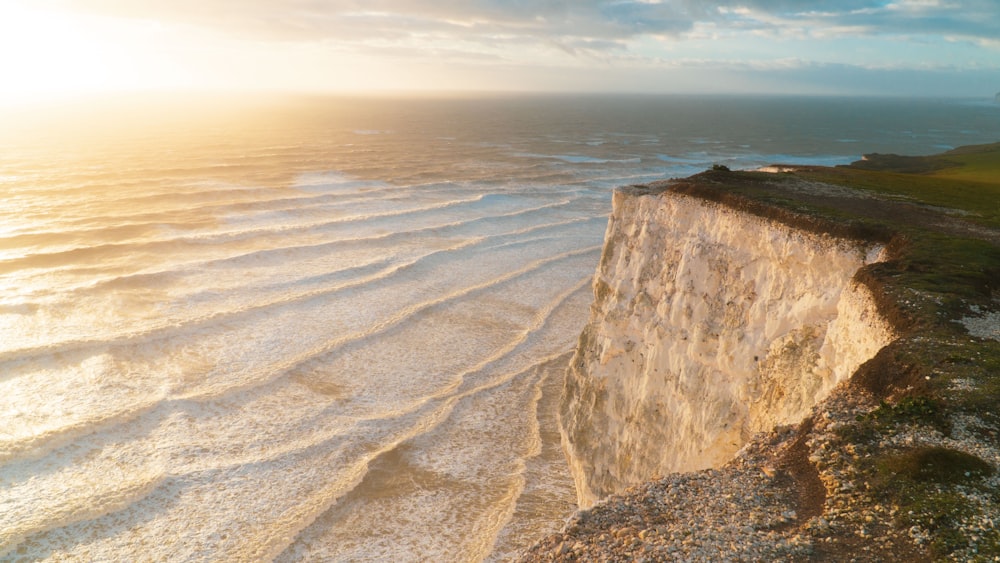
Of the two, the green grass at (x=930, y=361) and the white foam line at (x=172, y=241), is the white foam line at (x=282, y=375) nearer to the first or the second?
the green grass at (x=930, y=361)

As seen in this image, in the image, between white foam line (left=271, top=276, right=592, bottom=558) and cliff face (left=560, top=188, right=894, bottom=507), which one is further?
white foam line (left=271, top=276, right=592, bottom=558)

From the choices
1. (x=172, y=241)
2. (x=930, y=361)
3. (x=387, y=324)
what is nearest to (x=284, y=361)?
(x=387, y=324)

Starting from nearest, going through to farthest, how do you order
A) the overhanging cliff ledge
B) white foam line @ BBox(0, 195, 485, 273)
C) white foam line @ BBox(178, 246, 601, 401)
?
the overhanging cliff ledge → white foam line @ BBox(178, 246, 601, 401) → white foam line @ BBox(0, 195, 485, 273)

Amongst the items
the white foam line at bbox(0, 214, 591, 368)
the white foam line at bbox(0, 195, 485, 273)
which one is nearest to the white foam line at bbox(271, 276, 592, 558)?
the white foam line at bbox(0, 214, 591, 368)

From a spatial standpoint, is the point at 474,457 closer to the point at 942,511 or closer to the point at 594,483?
the point at 594,483

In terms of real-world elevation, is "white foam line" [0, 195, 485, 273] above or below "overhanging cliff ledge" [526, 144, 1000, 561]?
below

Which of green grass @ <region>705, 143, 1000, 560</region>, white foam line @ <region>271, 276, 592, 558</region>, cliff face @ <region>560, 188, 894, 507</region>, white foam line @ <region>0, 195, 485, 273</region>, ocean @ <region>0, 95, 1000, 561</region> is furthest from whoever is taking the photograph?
white foam line @ <region>0, 195, 485, 273</region>

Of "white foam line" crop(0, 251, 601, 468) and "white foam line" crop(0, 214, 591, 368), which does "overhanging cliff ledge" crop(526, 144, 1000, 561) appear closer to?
"white foam line" crop(0, 251, 601, 468)
